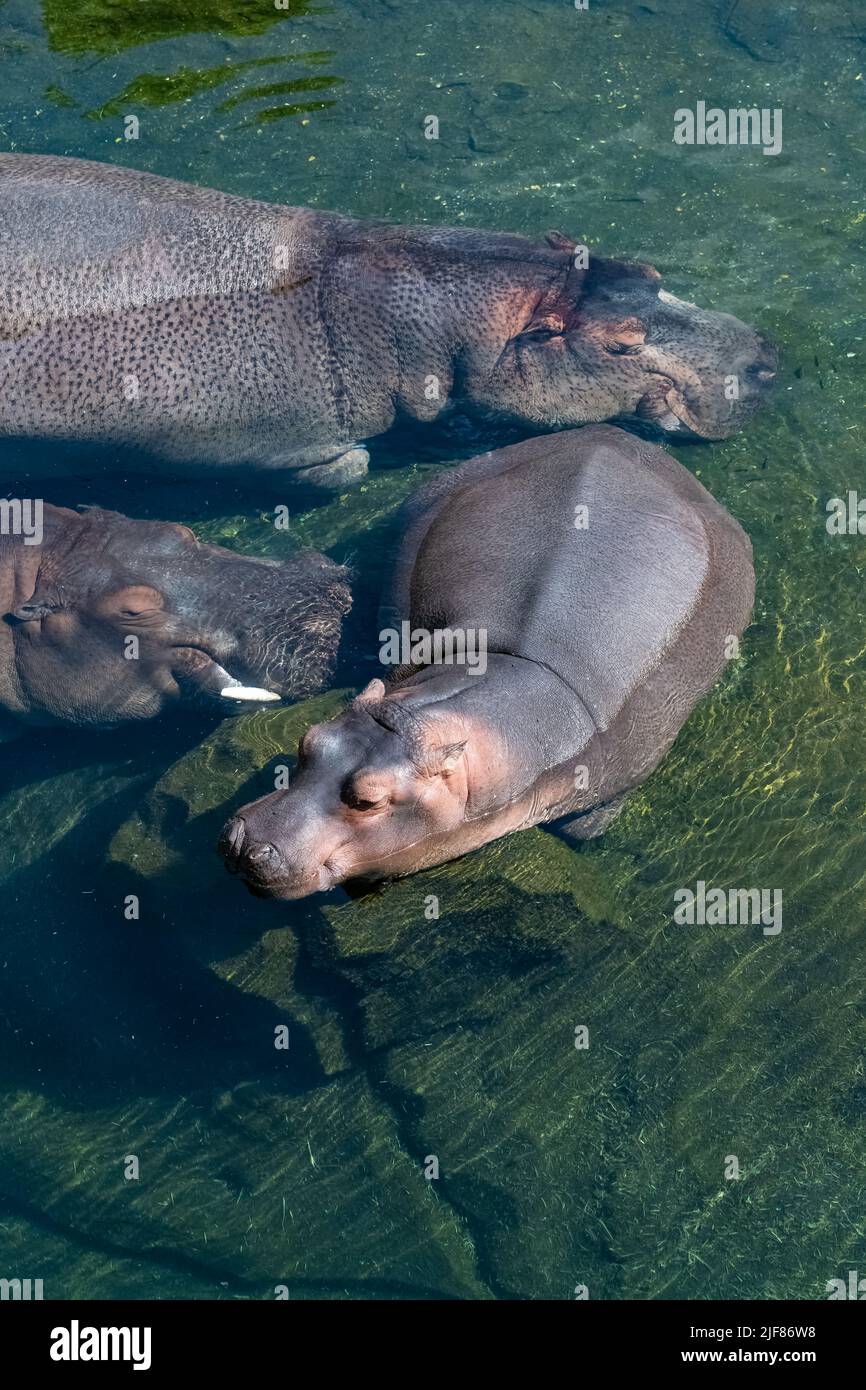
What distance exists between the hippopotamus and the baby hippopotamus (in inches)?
67.5

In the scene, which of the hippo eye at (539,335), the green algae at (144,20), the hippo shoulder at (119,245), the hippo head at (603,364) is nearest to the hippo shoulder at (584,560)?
the hippo head at (603,364)

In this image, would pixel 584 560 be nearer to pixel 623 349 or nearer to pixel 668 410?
pixel 668 410

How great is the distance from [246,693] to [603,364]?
423 cm

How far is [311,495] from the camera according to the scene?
11.4 meters

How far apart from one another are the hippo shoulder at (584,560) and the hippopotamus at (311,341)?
187 centimetres

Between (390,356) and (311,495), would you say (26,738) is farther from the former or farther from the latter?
(390,356)

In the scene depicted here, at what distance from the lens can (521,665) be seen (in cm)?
782

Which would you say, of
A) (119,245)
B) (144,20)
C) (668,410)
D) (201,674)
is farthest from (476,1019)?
(144,20)

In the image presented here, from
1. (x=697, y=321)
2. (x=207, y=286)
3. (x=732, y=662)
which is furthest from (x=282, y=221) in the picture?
(x=732, y=662)

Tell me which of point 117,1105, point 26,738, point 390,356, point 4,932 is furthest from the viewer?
point 390,356

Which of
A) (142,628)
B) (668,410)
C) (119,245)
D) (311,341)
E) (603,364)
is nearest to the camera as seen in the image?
(142,628)

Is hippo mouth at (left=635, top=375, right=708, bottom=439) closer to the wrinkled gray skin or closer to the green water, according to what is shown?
the green water

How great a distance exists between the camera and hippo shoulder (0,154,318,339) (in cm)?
1092
